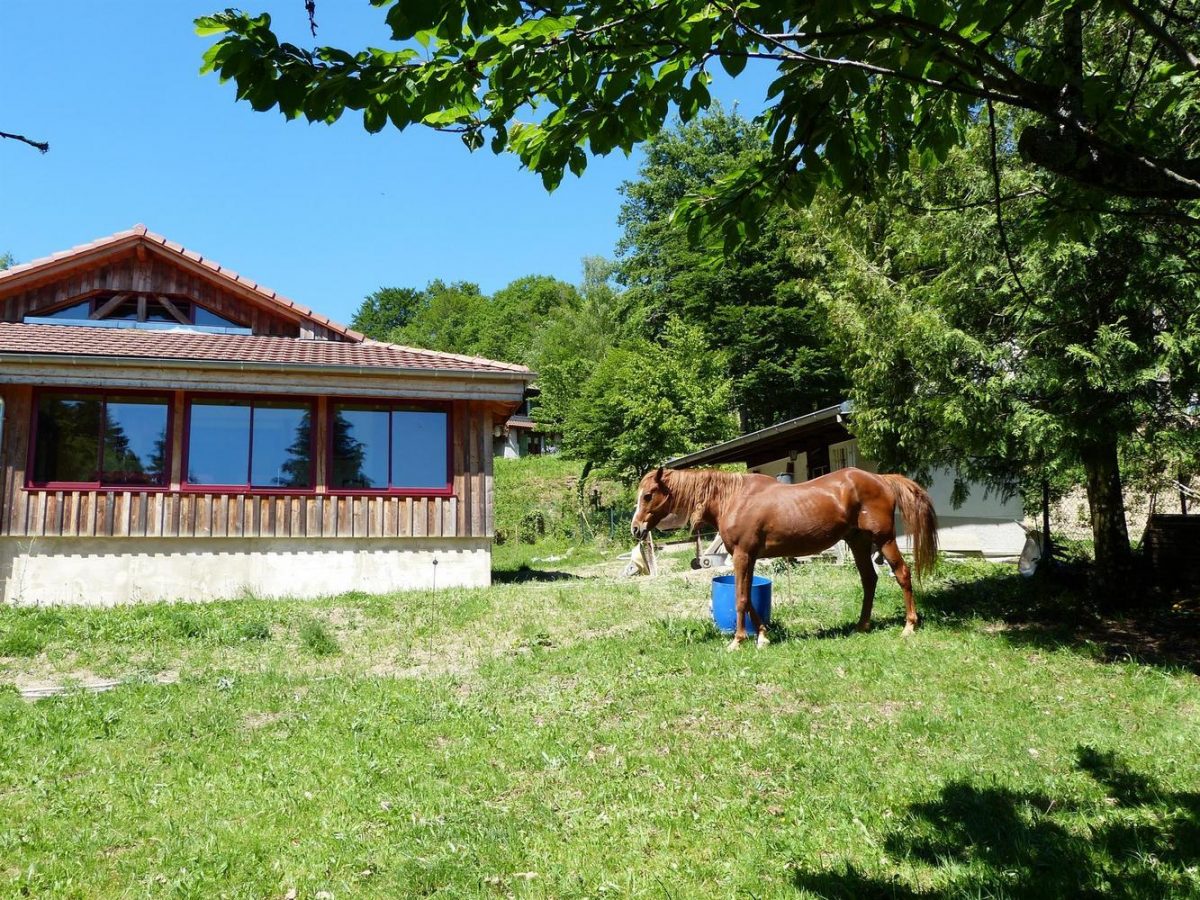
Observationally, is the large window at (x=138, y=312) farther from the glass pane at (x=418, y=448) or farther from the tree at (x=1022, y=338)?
the tree at (x=1022, y=338)

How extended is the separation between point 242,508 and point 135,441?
2.11 m

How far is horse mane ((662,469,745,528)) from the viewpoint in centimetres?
945

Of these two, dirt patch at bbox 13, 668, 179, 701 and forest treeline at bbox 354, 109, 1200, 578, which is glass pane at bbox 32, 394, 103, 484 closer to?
dirt patch at bbox 13, 668, 179, 701

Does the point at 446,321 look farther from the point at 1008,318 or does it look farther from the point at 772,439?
the point at 1008,318

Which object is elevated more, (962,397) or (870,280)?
(870,280)

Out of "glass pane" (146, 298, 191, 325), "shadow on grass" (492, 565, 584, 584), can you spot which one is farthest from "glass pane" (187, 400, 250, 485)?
"shadow on grass" (492, 565, 584, 584)

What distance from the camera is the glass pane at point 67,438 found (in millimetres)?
13329

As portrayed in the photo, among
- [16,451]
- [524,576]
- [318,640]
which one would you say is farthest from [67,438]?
[524,576]

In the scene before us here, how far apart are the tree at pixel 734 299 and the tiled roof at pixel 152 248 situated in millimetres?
17781

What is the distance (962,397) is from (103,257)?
1586cm

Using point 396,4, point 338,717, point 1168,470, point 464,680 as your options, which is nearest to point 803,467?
point 1168,470

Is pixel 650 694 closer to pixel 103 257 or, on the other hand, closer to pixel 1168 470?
pixel 1168 470

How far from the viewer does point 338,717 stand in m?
6.84

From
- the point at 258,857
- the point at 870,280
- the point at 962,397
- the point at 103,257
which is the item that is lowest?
the point at 258,857
